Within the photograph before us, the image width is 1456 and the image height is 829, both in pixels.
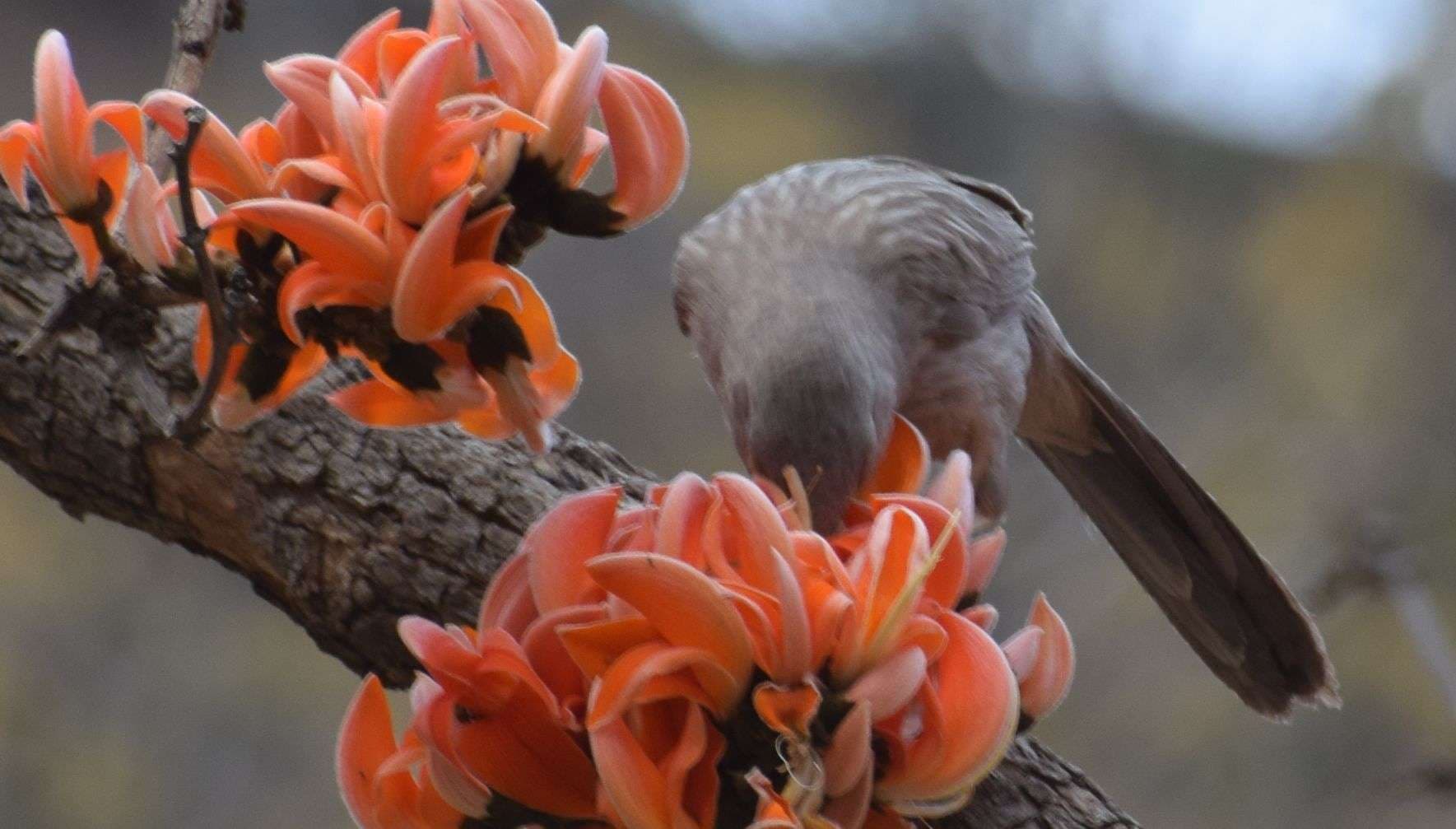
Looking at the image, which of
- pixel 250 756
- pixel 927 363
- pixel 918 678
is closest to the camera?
pixel 918 678

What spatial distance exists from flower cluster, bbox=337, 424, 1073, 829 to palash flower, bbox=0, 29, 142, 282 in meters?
0.46

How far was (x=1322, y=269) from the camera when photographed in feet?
23.4

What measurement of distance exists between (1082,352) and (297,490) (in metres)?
5.11

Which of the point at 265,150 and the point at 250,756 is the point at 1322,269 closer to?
the point at 250,756

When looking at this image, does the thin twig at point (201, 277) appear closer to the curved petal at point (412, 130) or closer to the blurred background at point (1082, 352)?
the curved petal at point (412, 130)

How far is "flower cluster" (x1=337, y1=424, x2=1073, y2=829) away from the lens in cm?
129

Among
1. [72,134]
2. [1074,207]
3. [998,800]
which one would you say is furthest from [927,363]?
[1074,207]

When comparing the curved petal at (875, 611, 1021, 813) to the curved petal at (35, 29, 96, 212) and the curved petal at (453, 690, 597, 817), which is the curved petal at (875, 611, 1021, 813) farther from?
the curved petal at (35, 29, 96, 212)

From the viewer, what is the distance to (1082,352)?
6652mm

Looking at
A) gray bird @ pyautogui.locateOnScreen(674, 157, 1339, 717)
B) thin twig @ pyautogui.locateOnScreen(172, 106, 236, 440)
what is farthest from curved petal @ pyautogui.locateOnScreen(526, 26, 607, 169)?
gray bird @ pyautogui.locateOnScreen(674, 157, 1339, 717)

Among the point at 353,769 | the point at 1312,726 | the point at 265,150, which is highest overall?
the point at 1312,726

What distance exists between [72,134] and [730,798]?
80cm

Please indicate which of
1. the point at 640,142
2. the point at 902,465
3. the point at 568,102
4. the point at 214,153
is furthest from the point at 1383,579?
the point at 214,153

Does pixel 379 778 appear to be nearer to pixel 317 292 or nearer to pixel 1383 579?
pixel 317 292
